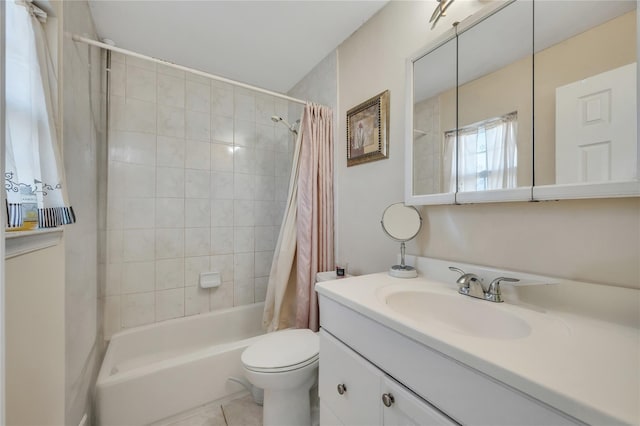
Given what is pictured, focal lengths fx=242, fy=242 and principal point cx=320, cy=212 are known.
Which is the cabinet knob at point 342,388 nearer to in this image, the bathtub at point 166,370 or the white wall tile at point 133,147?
the bathtub at point 166,370

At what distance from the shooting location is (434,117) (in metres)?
1.11

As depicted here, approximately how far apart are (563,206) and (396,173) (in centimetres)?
69

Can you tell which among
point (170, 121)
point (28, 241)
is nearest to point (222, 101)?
point (170, 121)

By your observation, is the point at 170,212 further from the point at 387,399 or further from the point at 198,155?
the point at 387,399

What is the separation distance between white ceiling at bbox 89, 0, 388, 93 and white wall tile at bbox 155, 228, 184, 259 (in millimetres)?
1349

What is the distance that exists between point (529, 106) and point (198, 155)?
211 centimetres

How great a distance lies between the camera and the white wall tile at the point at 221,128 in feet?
6.87

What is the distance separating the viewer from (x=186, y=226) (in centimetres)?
199

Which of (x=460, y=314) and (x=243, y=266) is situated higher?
(x=460, y=314)

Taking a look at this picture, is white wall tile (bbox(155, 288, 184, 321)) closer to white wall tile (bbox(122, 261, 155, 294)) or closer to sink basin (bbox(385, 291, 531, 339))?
white wall tile (bbox(122, 261, 155, 294))

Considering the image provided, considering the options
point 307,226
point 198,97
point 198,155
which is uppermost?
point 198,97

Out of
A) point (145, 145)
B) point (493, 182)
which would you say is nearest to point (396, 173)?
point (493, 182)

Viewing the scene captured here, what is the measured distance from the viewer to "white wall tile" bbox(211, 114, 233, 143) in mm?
2094

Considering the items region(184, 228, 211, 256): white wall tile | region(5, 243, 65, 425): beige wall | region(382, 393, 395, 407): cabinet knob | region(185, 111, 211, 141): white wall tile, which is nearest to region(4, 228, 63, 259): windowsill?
region(5, 243, 65, 425): beige wall
